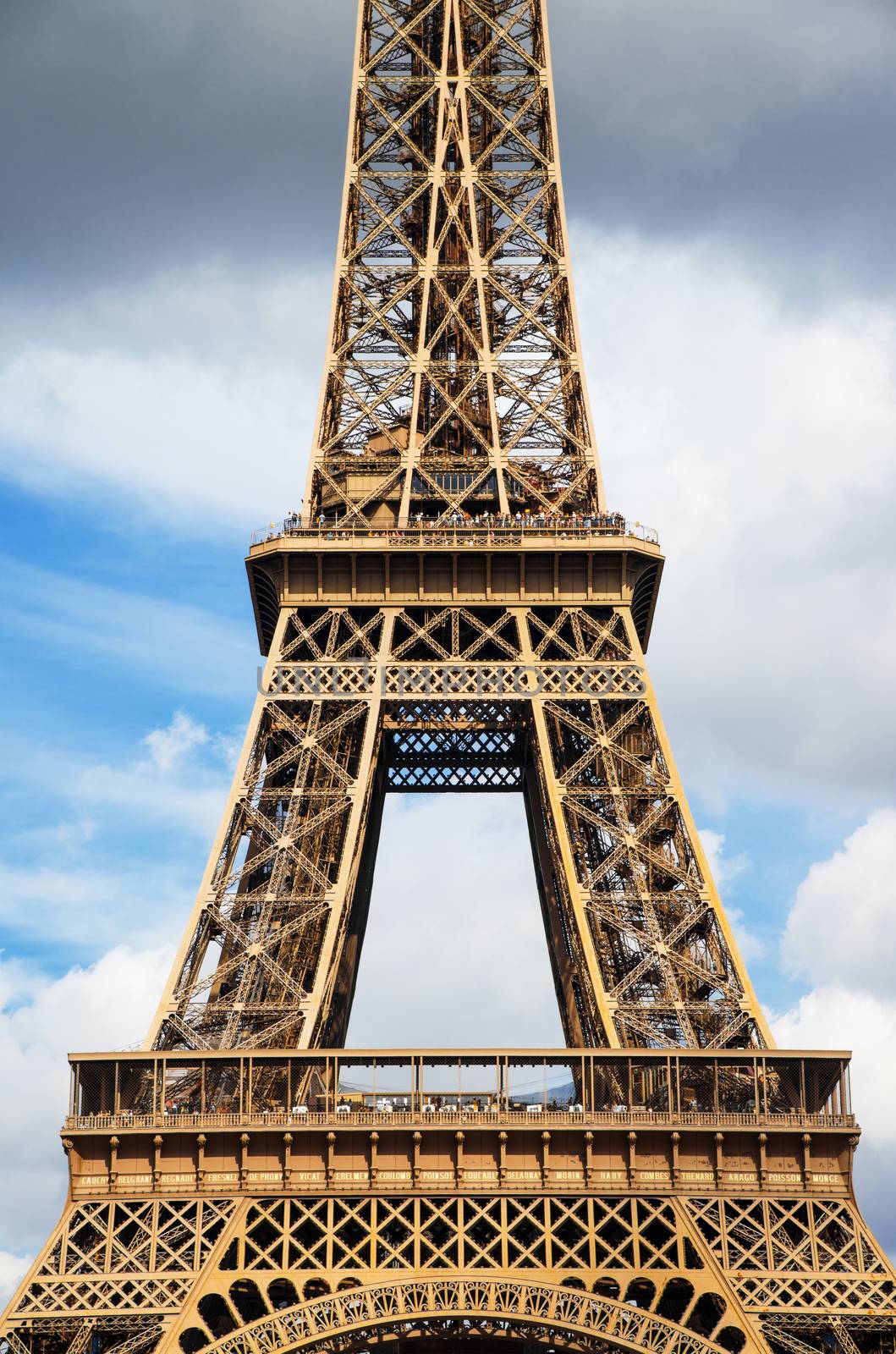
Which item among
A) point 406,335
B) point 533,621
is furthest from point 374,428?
point 533,621

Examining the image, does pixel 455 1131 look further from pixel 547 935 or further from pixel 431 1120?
pixel 547 935

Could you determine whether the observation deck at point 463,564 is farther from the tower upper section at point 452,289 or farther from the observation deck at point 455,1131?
the observation deck at point 455,1131

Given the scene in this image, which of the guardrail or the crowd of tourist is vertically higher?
the crowd of tourist

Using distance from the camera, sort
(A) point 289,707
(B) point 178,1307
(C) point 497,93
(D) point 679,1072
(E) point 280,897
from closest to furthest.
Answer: (B) point 178,1307 < (D) point 679,1072 < (E) point 280,897 < (A) point 289,707 < (C) point 497,93

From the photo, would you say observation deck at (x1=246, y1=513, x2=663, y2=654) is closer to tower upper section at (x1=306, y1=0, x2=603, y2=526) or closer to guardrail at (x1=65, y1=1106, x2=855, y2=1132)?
tower upper section at (x1=306, y1=0, x2=603, y2=526)

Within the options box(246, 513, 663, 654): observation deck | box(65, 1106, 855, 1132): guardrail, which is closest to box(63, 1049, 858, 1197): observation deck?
box(65, 1106, 855, 1132): guardrail

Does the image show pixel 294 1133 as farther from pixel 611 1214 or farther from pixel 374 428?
pixel 374 428

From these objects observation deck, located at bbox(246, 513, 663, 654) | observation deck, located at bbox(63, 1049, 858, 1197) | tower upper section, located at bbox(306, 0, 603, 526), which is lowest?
observation deck, located at bbox(63, 1049, 858, 1197)
